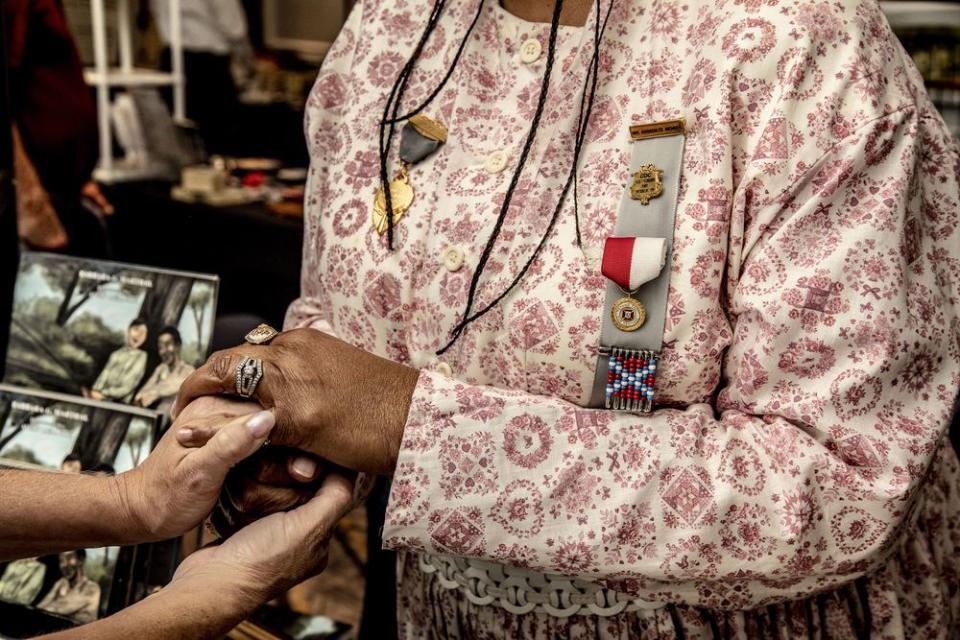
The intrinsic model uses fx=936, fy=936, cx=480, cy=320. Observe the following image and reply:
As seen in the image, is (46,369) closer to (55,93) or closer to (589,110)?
(589,110)

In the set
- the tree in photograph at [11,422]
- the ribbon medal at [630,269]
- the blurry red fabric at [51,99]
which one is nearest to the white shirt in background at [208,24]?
the blurry red fabric at [51,99]

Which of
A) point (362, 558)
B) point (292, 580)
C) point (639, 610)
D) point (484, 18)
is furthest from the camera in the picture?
point (362, 558)

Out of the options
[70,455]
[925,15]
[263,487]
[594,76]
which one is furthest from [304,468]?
[925,15]

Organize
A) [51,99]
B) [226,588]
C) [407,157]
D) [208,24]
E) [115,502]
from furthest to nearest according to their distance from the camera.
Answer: [208,24] → [51,99] → [407,157] → [115,502] → [226,588]

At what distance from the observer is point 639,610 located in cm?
120

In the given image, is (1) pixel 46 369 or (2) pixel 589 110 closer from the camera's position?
(2) pixel 589 110

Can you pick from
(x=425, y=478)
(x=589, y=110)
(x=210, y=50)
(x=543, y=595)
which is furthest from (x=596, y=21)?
(x=210, y=50)

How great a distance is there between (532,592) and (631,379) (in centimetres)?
33

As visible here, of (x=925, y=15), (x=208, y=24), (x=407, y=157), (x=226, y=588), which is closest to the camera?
(x=226, y=588)

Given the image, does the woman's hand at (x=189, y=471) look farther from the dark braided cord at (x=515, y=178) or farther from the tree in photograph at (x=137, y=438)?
the dark braided cord at (x=515, y=178)

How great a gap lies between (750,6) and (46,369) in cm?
112

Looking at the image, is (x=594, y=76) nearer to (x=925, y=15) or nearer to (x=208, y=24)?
(x=925, y=15)

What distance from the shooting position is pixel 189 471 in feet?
3.52

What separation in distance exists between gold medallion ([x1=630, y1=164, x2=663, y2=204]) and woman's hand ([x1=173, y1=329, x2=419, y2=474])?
1.17ft
